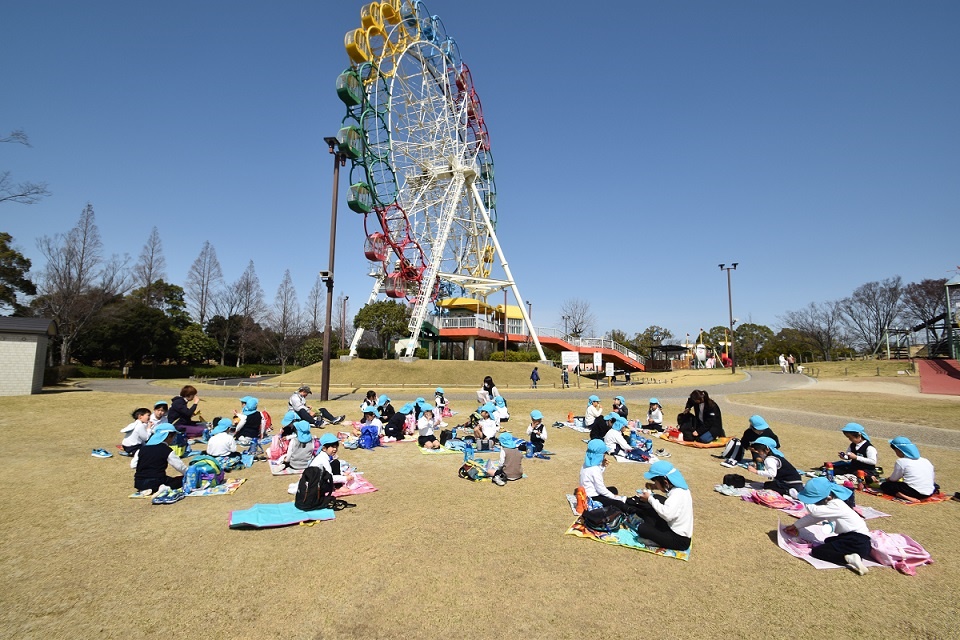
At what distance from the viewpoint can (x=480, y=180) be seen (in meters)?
40.6

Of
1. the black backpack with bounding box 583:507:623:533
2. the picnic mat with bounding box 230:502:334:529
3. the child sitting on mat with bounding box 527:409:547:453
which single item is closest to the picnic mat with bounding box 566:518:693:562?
the black backpack with bounding box 583:507:623:533

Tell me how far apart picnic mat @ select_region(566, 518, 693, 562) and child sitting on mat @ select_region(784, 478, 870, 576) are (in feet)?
4.66

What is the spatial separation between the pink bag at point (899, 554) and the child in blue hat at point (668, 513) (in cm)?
195

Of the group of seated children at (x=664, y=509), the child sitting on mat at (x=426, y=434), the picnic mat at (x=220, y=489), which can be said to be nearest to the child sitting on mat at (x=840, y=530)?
the group of seated children at (x=664, y=509)

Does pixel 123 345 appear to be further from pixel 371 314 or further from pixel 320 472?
pixel 320 472

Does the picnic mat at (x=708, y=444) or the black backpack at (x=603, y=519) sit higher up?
the black backpack at (x=603, y=519)

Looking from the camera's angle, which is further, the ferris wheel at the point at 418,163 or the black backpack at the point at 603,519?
the ferris wheel at the point at 418,163

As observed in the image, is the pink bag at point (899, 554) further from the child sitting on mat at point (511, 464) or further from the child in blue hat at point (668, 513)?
the child sitting on mat at point (511, 464)

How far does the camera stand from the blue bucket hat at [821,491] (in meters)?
5.29

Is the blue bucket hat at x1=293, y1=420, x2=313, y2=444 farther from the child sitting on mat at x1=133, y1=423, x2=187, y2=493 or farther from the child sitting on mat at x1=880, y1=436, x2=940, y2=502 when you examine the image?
the child sitting on mat at x1=880, y1=436, x2=940, y2=502

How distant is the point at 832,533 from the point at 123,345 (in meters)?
50.1

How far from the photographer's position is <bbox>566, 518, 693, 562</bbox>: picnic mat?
5147 mm

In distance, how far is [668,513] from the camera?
518cm

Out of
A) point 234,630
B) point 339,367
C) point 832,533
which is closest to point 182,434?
point 234,630
